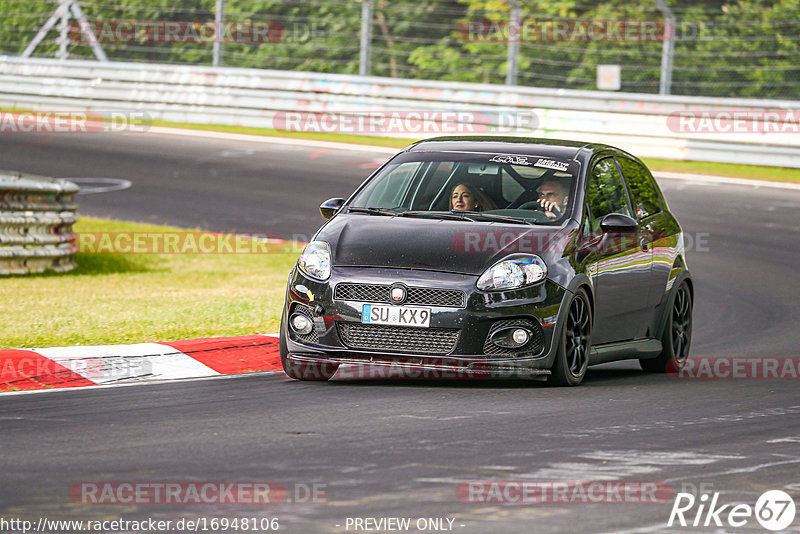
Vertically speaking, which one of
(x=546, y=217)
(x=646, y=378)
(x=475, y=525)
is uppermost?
(x=546, y=217)

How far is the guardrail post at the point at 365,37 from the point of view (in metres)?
25.7

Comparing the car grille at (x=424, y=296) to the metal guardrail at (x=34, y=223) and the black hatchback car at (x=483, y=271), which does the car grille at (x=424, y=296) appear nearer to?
the black hatchback car at (x=483, y=271)

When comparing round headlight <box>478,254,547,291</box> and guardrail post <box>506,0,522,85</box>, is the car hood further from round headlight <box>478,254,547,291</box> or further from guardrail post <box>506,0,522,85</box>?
guardrail post <box>506,0,522,85</box>

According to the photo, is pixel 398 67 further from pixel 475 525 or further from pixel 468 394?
pixel 475 525

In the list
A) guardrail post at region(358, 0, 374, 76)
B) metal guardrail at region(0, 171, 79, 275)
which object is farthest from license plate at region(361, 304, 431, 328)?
guardrail post at region(358, 0, 374, 76)

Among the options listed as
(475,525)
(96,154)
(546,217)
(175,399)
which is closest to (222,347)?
(175,399)

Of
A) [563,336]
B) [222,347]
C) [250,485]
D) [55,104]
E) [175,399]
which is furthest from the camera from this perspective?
[55,104]

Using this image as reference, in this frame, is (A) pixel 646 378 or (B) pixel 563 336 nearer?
(B) pixel 563 336

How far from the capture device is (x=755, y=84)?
78.8ft

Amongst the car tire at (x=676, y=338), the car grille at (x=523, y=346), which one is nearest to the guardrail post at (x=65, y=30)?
the car tire at (x=676, y=338)

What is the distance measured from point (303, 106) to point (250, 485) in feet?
71.1

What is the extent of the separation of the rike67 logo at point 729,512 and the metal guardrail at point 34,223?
9.95 meters

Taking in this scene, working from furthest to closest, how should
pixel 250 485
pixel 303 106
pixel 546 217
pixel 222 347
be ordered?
pixel 303 106 < pixel 222 347 < pixel 546 217 < pixel 250 485

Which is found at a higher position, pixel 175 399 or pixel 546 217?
pixel 546 217
